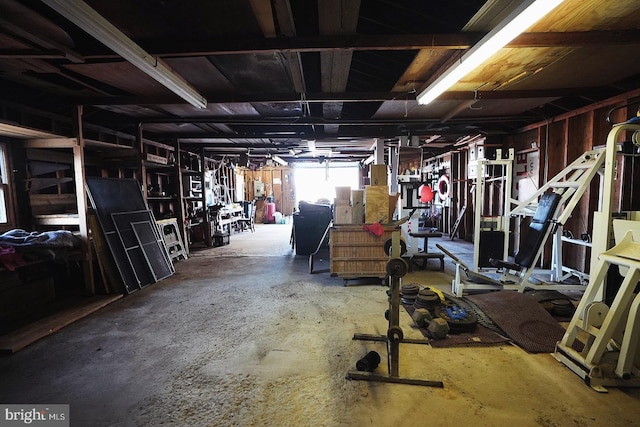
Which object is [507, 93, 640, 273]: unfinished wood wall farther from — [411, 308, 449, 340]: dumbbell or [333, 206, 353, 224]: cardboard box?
[333, 206, 353, 224]: cardboard box

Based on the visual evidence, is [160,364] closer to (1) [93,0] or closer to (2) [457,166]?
(1) [93,0]

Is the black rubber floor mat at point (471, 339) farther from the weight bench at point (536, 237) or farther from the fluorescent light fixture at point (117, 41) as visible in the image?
the fluorescent light fixture at point (117, 41)

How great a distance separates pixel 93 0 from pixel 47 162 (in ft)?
10.9

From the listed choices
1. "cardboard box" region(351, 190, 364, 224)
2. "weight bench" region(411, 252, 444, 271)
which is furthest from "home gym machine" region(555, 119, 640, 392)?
"cardboard box" region(351, 190, 364, 224)

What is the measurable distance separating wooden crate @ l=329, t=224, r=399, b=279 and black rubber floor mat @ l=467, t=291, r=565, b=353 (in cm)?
144

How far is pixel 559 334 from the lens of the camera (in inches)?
105

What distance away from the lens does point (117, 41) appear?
2.16 m

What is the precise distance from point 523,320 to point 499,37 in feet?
8.70

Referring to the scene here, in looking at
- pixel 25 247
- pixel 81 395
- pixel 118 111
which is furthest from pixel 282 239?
pixel 81 395

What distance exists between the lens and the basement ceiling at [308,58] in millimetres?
2189

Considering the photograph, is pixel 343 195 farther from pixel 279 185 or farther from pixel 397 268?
pixel 279 185

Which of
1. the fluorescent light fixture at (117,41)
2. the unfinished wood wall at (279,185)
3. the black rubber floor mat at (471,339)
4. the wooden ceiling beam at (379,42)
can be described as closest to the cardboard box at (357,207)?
the black rubber floor mat at (471,339)

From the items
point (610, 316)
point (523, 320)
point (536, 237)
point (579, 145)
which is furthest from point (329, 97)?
point (579, 145)

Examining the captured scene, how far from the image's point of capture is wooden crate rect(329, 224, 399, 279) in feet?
14.4
